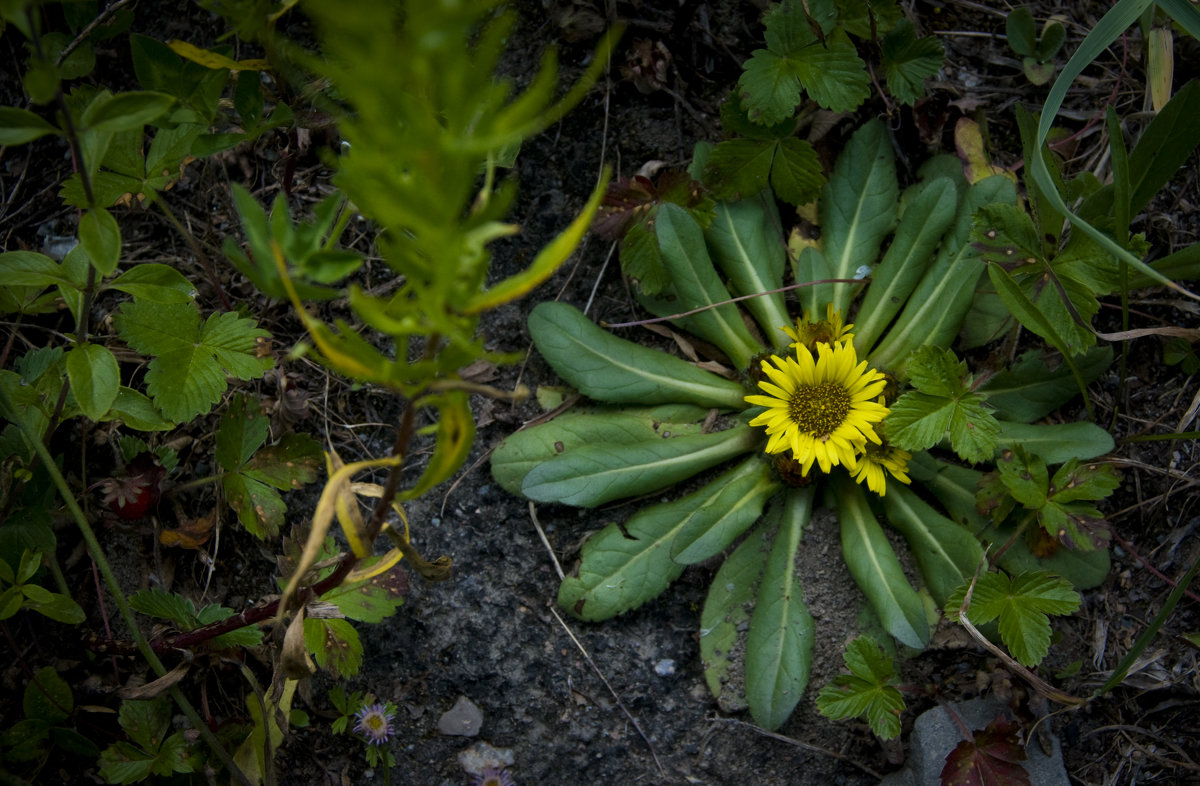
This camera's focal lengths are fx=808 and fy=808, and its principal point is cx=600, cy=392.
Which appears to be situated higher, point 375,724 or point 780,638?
point 780,638

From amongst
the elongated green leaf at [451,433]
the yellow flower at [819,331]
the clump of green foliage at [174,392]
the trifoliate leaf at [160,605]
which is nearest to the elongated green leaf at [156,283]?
the clump of green foliage at [174,392]

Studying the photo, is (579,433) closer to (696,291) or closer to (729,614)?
(696,291)

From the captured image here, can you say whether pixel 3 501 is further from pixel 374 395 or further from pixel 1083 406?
pixel 1083 406

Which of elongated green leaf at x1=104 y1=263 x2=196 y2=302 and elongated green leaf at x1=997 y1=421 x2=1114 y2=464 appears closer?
elongated green leaf at x1=104 y1=263 x2=196 y2=302

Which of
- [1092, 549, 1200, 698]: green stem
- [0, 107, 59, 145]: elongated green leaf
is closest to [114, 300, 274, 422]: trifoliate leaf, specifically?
[0, 107, 59, 145]: elongated green leaf

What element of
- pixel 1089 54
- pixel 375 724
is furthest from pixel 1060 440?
pixel 375 724

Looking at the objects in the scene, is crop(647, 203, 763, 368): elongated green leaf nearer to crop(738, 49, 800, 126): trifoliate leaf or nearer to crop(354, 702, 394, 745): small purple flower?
crop(738, 49, 800, 126): trifoliate leaf
